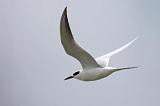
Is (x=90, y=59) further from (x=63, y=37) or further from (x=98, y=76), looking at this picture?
(x=63, y=37)

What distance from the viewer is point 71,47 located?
7.33 ft

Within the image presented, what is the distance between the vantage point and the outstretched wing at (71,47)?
6.73ft

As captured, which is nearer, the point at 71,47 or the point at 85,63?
the point at 71,47

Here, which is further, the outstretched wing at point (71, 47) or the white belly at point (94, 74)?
the white belly at point (94, 74)

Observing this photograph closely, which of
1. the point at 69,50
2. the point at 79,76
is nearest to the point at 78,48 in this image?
the point at 69,50

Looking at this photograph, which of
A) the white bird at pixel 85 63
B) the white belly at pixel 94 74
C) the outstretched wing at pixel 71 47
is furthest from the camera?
the white belly at pixel 94 74

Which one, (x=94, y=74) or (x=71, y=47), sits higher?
(x=71, y=47)

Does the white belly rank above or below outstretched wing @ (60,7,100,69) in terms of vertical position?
below

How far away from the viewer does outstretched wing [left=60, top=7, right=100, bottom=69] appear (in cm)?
205

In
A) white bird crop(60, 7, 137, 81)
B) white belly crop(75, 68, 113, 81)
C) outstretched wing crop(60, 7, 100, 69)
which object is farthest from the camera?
white belly crop(75, 68, 113, 81)

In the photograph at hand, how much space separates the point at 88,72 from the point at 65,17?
0.44m

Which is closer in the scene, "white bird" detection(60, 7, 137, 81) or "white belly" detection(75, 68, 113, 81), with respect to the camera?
"white bird" detection(60, 7, 137, 81)

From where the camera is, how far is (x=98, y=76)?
2.29m

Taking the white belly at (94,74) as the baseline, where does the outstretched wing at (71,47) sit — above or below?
above
